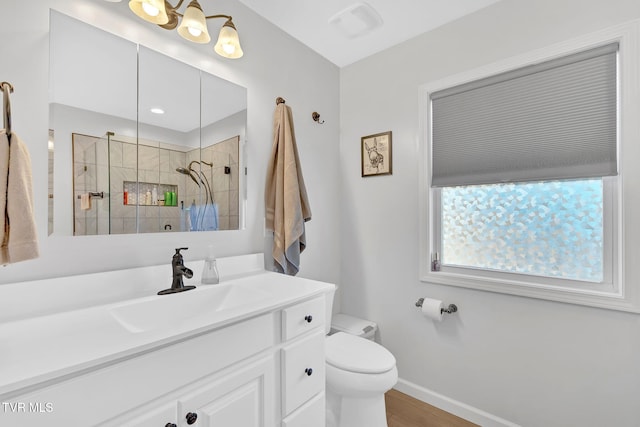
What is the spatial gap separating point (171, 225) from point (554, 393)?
2071 mm

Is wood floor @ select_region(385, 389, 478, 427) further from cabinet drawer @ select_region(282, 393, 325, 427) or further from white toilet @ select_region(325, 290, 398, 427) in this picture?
cabinet drawer @ select_region(282, 393, 325, 427)

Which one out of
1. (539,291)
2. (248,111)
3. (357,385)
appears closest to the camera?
(357,385)

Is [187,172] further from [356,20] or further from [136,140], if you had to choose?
[356,20]

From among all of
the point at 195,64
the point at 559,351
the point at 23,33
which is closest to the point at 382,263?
the point at 559,351

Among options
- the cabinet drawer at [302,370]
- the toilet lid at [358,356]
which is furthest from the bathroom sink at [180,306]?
the toilet lid at [358,356]

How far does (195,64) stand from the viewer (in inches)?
55.7

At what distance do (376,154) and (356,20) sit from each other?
2.77ft

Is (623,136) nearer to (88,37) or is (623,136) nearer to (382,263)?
(382,263)

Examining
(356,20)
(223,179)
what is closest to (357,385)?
(223,179)

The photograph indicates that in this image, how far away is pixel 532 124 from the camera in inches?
59.5

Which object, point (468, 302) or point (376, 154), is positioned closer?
point (468, 302)

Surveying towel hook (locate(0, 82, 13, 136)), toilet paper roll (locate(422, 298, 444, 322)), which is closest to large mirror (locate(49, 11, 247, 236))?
towel hook (locate(0, 82, 13, 136))

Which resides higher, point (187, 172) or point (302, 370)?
point (187, 172)

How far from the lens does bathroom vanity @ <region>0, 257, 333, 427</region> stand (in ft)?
1.99
